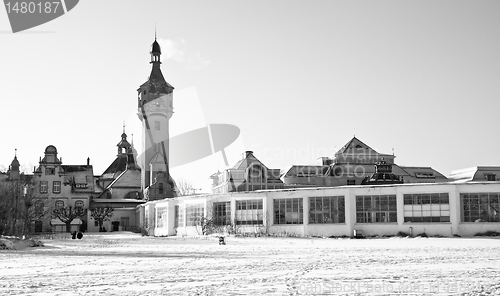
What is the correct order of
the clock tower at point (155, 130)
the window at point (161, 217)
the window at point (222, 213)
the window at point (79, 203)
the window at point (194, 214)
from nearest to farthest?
the window at point (222, 213) → the window at point (194, 214) → the window at point (161, 217) → the window at point (79, 203) → the clock tower at point (155, 130)

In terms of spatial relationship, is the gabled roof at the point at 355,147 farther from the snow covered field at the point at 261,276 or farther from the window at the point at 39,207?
the snow covered field at the point at 261,276

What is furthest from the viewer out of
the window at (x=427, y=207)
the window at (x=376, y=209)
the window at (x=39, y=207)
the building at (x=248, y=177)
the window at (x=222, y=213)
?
the window at (x=39, y=207)

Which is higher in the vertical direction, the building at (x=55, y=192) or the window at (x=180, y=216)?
the building at (x=55, y=192)

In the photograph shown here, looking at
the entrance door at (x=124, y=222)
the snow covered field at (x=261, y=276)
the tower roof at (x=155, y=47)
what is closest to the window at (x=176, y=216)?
the entrance door at (x=124, y=222)

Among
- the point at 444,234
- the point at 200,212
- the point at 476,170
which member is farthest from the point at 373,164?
the point at 444,234

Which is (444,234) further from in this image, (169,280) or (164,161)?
(164,161)

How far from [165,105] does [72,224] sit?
23292 mm

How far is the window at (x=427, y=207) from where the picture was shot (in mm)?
41594

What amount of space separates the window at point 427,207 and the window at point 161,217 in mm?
25042

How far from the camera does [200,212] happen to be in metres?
52.1

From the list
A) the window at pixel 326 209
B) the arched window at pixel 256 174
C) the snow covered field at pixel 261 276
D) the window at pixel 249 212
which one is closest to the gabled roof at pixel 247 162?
the arched window at pixel 256 174

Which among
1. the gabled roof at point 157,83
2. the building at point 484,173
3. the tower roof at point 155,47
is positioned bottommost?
the building at point 484,173

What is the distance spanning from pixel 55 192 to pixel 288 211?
48879mm

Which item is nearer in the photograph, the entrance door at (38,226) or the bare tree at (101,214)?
the entrance door at (38,226)
